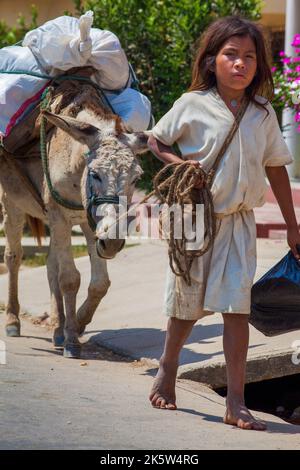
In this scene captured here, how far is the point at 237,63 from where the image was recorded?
542 cm

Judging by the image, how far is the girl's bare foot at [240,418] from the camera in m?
5.37

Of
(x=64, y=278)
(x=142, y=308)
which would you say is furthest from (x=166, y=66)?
(x=64, y=278)

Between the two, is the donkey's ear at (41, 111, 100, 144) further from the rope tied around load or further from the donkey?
the rope tied around load

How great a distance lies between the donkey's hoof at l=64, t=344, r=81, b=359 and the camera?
746 centimetres

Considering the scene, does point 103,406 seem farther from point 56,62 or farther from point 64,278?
point 56,62

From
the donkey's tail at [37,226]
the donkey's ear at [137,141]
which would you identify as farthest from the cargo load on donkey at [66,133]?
the donkey's tail at [37,226]

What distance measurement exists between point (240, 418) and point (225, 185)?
118 cm

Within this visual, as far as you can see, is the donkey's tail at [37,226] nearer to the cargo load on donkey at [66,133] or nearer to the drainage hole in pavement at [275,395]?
the cargo load on donkey at [66,133]

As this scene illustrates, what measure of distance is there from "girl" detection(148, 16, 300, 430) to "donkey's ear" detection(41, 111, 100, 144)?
1.42 m

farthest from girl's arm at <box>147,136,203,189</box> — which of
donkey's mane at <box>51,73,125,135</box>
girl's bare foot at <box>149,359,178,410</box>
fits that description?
donkey's mane at <box>51,73,125,135</box>

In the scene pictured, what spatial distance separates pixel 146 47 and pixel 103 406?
692 centimetres

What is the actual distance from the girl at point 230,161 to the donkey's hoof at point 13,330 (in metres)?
2.89

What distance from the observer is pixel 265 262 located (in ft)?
30.6

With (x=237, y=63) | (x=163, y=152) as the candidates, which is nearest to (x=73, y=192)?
(x=163, y=152)
